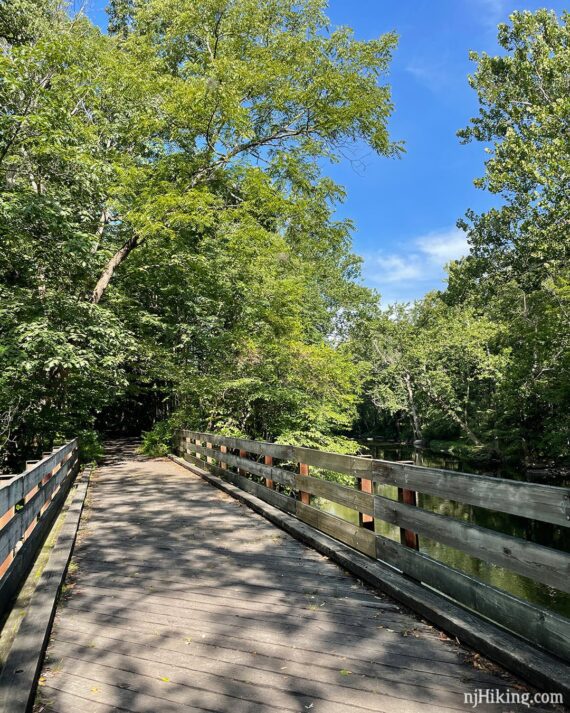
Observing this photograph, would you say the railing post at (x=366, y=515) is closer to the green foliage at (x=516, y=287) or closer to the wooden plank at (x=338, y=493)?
the wooden plank at (x=338, y=493)

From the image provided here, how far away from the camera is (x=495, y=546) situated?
2639mm

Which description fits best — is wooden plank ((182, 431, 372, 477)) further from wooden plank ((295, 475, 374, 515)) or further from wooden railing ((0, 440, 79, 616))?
wooden railing ((0, 440, 79, 616))

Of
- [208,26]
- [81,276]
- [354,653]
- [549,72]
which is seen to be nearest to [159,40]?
[208,26]

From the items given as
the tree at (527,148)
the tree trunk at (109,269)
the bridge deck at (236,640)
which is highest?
the tree at (527,148)

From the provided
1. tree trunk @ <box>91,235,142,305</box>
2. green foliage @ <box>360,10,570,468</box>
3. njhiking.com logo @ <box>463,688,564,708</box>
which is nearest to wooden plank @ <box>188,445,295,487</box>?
njhiking.com logo @ <box>463,688,564,708</box>

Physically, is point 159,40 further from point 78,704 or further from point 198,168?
point 78,704

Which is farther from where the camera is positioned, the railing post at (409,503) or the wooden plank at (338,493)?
the wooden plank at (338,493)

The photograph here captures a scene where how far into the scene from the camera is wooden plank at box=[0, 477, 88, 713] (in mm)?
2164

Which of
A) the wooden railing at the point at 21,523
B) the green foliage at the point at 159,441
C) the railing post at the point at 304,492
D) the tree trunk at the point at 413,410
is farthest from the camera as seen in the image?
the tree trunk at the point at 413,410

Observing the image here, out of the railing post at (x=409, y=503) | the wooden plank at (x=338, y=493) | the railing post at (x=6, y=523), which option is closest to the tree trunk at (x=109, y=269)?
the wooden plank at (x=338, y=493)

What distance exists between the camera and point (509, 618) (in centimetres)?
257

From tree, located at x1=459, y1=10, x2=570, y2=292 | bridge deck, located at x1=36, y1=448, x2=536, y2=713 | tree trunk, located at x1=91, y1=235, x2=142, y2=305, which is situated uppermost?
tree, located at x1=459, y1=10, x2=570, y2=292

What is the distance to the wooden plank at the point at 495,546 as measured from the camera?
228 cm

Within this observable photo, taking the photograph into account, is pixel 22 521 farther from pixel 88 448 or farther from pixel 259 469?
pixel 88 448
